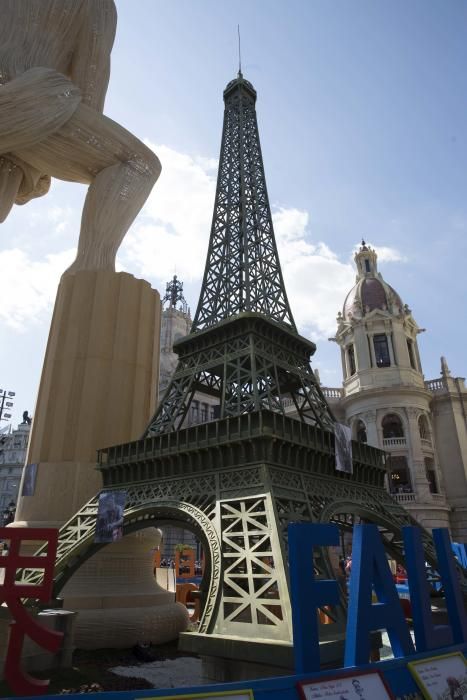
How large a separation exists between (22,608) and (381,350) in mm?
42734

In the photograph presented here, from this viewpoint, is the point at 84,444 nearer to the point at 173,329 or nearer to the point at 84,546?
the point at 84,546

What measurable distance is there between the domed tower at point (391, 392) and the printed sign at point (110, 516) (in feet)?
89.5

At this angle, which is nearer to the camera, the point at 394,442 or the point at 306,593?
the point at 306,593

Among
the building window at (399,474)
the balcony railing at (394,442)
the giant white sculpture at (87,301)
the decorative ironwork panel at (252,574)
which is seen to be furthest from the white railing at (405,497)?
the decorative ironwork panel at (252,574)

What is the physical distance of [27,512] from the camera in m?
16.5

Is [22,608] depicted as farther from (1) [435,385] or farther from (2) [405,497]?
(1) [435,385]

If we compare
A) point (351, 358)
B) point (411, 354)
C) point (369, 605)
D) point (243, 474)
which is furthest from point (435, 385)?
point (369, 605)

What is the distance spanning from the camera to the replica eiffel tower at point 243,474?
1073 centimetres

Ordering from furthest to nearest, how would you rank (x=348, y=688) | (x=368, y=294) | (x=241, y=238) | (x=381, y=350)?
(x=368, y=294)
(x=381, y=350)
(x=241, y=238)
(x=348, y=688)

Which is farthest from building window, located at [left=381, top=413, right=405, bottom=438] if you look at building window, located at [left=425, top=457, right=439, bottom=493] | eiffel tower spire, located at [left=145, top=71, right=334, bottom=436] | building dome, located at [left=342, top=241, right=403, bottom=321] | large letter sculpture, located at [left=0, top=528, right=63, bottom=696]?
large letter sculpture, located at [left=0, top=528, right=63, bottom=696]

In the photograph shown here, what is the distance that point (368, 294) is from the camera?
48.9m

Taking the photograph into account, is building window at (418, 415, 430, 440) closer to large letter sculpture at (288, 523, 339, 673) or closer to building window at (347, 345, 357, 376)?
building window at (347, 345, 357, 376)

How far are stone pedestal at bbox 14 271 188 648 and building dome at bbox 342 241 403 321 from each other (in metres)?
32.5

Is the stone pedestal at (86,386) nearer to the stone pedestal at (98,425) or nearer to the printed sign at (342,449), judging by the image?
the stone pedestal at (98,425)
